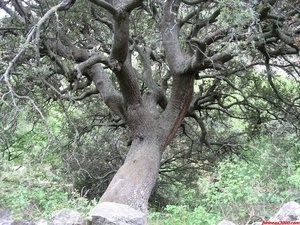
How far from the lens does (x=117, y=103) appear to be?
269 inches

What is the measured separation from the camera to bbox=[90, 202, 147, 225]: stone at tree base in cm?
319

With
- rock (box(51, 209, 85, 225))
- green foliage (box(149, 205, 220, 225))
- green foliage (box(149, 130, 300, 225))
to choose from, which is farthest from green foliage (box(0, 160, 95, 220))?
green foliage (box(149, 130, 300, 225))

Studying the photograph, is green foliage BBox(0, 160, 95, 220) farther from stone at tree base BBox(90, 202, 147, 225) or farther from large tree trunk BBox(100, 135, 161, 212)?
stone at tree base BBox(90, 202, 147, 225)

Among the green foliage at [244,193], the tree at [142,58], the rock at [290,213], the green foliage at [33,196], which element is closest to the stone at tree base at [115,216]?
the green foliage at [33,196]

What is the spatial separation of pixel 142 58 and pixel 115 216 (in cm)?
473

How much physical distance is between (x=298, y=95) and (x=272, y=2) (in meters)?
3.94

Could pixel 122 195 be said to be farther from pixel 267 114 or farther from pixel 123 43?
pixel 267 114

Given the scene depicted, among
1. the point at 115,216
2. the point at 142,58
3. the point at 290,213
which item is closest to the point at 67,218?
the point at 115,216

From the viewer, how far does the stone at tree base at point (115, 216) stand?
3.19 metres

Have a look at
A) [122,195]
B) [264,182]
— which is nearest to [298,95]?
[264,182]

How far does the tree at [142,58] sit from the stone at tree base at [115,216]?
1819 mm

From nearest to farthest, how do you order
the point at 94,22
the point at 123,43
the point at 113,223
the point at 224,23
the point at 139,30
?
the point at 113,223, the point at 224,23, the point at 123,43, the point at 94,22, the point at 139,30

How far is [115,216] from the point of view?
3.24 m

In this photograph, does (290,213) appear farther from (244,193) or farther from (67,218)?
(67,218)
